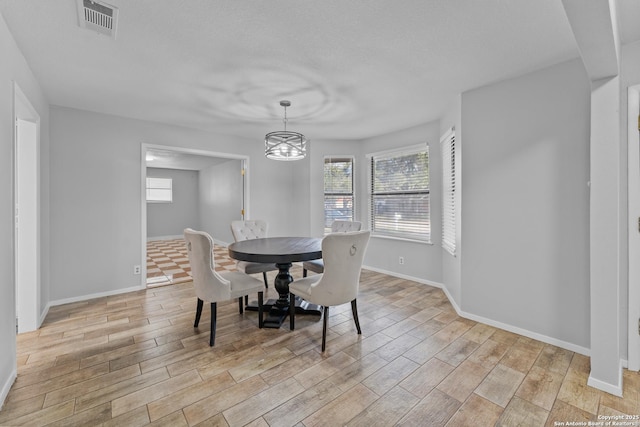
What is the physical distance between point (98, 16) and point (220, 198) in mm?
6176

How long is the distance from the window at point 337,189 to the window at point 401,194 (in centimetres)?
43

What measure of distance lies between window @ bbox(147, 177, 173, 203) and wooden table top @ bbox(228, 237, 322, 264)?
6.86 metres

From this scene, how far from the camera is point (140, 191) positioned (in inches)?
150

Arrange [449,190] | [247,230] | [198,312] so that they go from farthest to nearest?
[247,230]
[449,190]
[198,312]

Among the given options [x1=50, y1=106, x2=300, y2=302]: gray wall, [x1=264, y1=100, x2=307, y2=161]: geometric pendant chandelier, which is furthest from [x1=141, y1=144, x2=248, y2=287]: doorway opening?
[x1=264, y1=100, x2=307, y2=161]: geometric pendant chandelier

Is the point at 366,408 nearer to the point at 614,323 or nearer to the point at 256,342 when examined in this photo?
the point at 256,342

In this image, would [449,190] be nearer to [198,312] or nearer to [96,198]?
[198,312]

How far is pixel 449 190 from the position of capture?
11.3ft

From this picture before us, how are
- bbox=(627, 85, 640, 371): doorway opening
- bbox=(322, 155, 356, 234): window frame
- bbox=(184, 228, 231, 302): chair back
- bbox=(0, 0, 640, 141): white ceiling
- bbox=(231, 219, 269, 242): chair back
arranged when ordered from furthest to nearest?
bbox=(322, 155, 356, 234): window frame < bbox=(231, 219, 269, 242): chair back < bbox=(184, 228, 231, 302): chair back < bbox=(627, 85, 640, 371): doorway opening < bbox=(0, 0, 640, 141): white ceiling

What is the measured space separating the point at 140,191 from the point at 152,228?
17.5 feet

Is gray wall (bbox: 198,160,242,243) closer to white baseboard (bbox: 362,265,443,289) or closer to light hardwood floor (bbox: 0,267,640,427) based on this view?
white baseboard (bbox: 362,265,443,289)

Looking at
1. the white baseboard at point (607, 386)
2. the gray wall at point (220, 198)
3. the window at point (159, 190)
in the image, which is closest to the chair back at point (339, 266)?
the white baseboard at point (607, 386)

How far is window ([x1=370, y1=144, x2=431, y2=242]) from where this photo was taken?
160 inches

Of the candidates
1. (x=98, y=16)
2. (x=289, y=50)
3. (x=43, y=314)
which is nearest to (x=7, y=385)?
(x=43, y=314)
